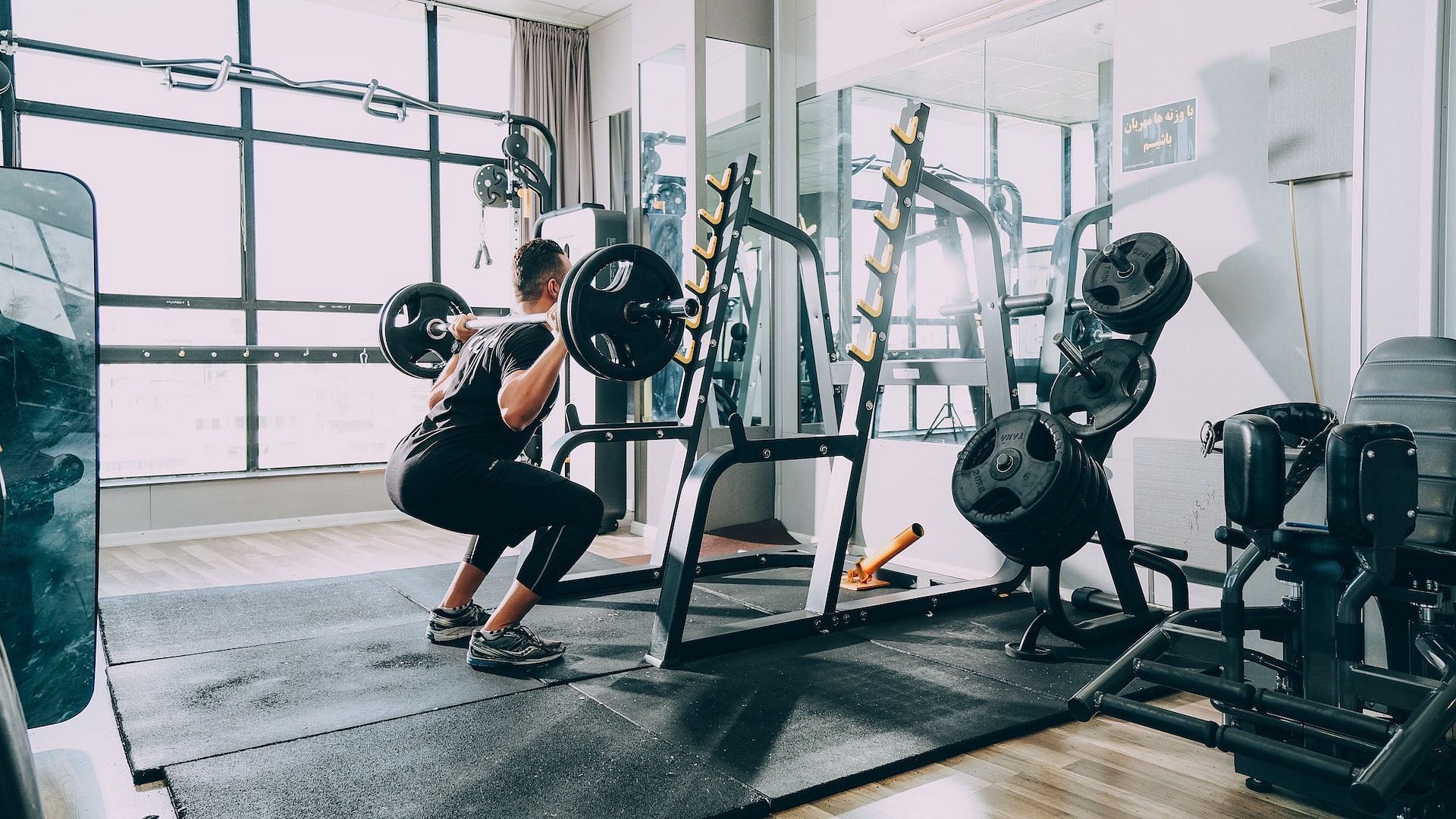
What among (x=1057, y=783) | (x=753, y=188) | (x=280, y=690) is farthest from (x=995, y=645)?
(x=753, y=188)

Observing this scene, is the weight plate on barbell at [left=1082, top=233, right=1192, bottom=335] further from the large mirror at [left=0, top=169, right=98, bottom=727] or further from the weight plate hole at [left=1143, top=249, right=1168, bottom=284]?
the large mirror at [left=0, top=169, right=98, bottom=727]

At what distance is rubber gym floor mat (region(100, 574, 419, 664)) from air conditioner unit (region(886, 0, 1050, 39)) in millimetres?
3181

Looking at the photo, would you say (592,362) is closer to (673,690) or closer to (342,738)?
(673,690)

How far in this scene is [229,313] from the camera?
5680mm

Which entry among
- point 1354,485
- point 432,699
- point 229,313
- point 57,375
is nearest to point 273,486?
point 229,313

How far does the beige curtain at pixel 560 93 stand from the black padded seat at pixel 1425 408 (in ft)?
16.6

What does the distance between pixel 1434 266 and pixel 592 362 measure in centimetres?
219

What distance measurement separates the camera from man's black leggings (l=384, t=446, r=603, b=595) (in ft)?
9.22

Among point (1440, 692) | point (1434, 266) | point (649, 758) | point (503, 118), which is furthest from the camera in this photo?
point (503, 118)

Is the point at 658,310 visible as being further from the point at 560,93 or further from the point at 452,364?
the point at 560,93

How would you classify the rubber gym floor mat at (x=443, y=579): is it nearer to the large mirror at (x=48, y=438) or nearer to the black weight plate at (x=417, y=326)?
the black weight plate at (x=417, y=326)

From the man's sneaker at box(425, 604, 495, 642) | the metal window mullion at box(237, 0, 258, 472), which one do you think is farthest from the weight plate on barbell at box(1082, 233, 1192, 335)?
the metal window mullion at box(237, 0, 258, 472)

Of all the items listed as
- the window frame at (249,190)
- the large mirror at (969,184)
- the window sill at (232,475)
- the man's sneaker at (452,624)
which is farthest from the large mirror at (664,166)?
the man's sneaker at (452,624)

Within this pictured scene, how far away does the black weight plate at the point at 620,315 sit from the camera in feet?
8.84
